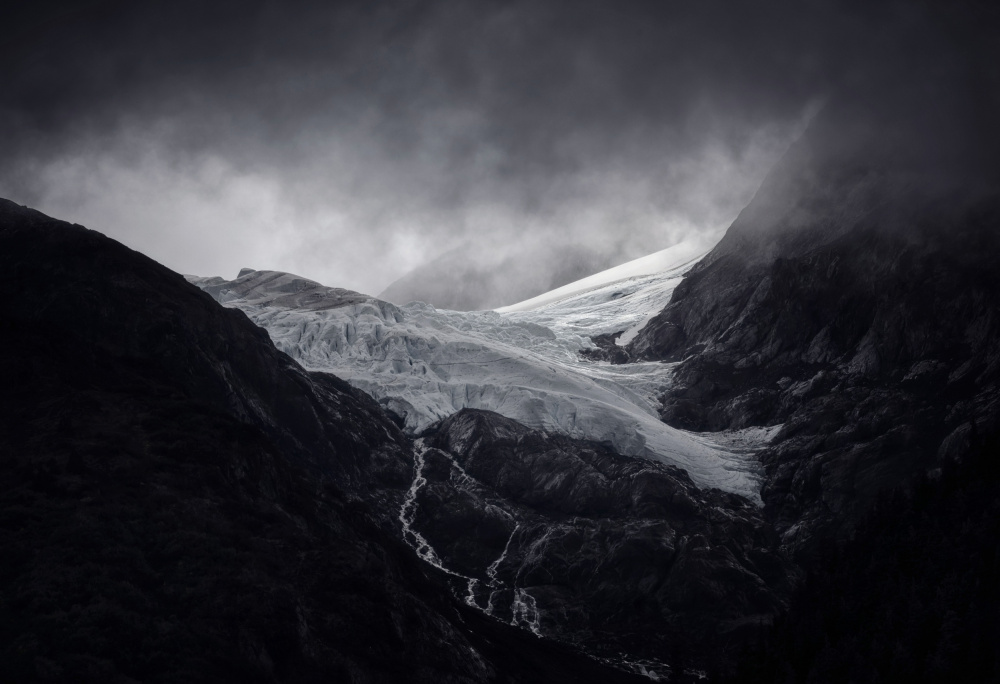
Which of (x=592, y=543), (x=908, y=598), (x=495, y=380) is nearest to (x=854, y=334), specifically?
(x=592, y=543)

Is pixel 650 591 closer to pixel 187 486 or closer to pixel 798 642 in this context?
pixel 798 642

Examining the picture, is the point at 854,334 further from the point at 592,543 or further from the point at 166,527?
the point at 166,527

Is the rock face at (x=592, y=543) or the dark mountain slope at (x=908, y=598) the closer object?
the dark mountain slope at (x=908, y=598)

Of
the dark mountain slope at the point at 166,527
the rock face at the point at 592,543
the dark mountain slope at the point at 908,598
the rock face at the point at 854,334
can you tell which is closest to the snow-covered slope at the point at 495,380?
the rock face at the point at 592,543

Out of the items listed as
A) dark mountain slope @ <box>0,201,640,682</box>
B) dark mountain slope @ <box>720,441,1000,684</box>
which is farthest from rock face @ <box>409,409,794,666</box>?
dark mountain slope @ <box>720,441,1000,684</box>

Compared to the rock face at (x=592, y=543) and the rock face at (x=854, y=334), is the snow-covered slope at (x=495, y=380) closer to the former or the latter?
the rock face at (x=592, y=543)

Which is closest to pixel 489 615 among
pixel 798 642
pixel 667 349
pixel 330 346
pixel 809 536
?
pixel 798 642

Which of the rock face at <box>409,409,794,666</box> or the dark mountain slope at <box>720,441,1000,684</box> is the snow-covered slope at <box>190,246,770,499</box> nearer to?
the rock face at <box>409,409,794,666</box>
